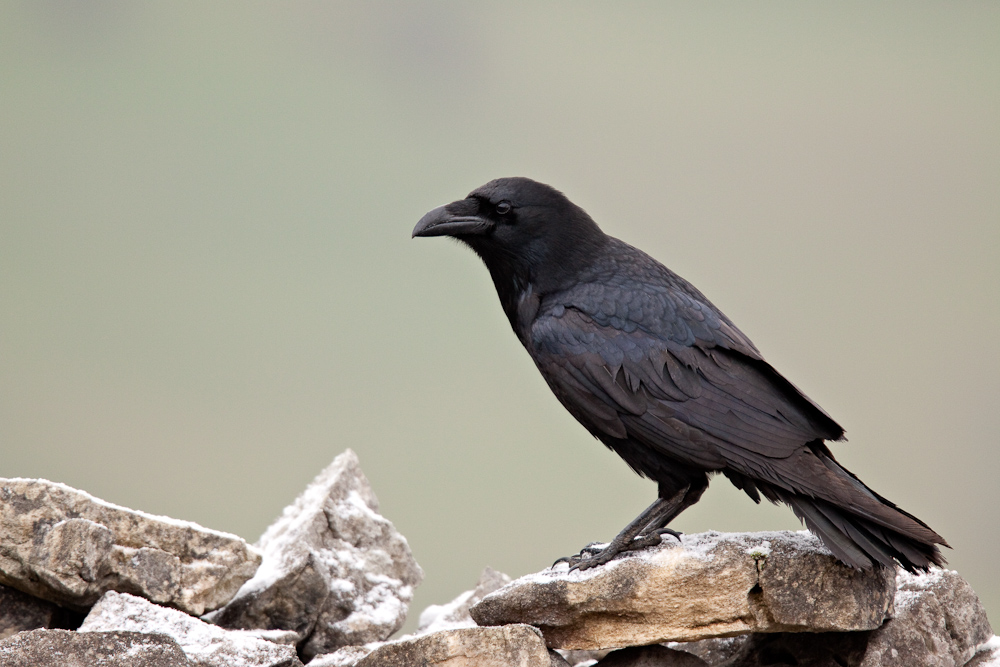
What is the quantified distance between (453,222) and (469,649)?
258 centimetres

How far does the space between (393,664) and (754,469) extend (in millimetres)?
2169

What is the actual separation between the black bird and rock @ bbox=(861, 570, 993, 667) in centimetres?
63

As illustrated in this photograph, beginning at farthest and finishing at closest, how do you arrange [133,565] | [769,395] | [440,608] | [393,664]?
[440,608] < [133,565] < [769,395] < [393,664]

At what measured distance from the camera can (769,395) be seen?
5.71m

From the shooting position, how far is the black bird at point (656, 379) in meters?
5.37

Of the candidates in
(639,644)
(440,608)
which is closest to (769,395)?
(639,644)

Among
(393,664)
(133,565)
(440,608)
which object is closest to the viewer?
(393,664)

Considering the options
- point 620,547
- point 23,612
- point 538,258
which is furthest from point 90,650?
point 538,258

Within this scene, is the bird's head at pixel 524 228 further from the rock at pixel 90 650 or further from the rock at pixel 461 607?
the rock at pixel 90 650

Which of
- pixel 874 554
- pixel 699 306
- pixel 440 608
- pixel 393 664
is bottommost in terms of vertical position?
pixel 440 608

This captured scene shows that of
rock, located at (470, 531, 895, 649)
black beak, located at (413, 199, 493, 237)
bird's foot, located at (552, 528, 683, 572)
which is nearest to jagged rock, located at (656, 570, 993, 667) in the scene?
A: rock, located at (470, 531, 895, 649)

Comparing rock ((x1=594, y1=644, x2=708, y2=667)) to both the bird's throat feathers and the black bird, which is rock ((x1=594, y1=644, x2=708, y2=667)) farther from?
the bird's throat feathers

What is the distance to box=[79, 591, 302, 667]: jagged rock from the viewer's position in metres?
5.68

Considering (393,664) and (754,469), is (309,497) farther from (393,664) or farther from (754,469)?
(754,469)
